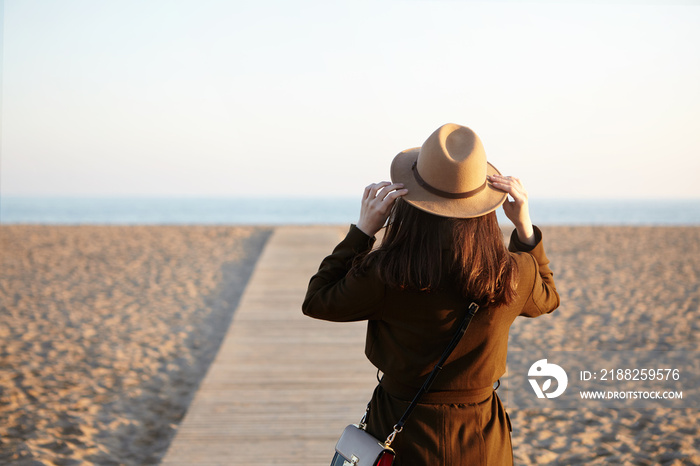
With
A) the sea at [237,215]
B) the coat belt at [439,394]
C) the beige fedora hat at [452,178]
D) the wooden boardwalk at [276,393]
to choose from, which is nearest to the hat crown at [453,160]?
the beige fedora hat at [452,178]

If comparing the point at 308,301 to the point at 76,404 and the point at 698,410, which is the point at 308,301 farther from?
the point at 698,410

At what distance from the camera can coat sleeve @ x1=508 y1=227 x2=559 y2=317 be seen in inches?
Answer: 59.6

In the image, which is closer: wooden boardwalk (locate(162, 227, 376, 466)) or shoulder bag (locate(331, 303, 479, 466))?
shoulder bag (locate(331, 303, 479, 466))

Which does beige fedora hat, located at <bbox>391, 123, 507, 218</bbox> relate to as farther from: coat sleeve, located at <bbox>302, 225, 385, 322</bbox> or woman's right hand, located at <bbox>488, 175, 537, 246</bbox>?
coat sleeve, located at <bbox>302, 225, 385, 322</bbox>

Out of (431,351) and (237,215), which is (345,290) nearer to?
(431,351)

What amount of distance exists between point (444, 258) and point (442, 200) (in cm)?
14

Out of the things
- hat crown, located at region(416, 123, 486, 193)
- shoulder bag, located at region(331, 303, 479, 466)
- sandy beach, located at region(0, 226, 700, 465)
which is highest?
hat crown, located at region(416, 123, 486, 193)

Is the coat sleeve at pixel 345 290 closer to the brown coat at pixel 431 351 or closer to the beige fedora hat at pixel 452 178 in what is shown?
the brown coat at pixel 431 351

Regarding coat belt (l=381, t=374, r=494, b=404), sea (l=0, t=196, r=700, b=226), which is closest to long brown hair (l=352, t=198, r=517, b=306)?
coat belt (l=381, t=374, r=494, b=404)

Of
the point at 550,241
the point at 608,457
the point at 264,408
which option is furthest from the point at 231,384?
the point at 550,241

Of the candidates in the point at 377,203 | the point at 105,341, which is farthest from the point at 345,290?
the point at 105,341

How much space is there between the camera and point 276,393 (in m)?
4.41

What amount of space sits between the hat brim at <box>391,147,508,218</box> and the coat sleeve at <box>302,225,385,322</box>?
0.18 metres

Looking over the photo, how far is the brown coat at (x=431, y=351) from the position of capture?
57.2 inches
